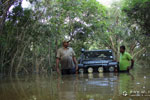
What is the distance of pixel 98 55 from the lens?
38.6 feet

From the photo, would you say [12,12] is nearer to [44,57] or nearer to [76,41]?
[44,57]

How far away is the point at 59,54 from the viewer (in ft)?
28.5

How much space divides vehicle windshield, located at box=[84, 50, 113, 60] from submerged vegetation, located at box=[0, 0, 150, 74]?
15.7 ft

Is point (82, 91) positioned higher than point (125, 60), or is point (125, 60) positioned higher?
point (125, 60)

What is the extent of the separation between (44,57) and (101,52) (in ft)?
25.7

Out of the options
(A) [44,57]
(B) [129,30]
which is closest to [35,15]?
(A) [44,57]

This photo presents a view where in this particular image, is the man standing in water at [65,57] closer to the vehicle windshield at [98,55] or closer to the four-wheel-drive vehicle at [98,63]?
the four-wheel-drive vehicle at [98,63]

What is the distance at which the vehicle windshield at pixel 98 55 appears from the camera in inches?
457

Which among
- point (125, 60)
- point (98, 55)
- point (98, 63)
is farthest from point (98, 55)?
point (125, 60)

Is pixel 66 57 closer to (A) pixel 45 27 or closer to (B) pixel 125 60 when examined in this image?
(B) pixel 125 60

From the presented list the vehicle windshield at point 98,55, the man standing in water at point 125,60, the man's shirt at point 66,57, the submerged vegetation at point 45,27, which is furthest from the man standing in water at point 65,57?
the submerged vegetation at point 45,27

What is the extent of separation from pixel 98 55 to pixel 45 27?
5732mm

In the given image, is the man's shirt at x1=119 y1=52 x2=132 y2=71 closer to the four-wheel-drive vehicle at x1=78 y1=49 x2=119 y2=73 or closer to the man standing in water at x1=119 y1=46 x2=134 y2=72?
the man standing in water at x1=119 y1=46 x2=134 y2=72

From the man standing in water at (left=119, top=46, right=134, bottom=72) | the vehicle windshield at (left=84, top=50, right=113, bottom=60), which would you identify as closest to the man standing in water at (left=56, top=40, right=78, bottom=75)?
the man standing in water at (left=119, top=46, right=134, bottom=72)
